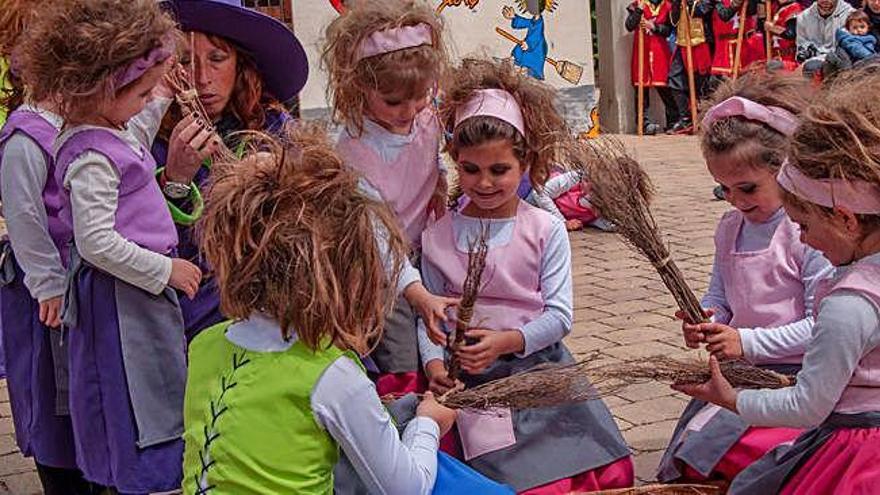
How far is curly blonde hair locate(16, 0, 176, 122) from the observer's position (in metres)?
3.12

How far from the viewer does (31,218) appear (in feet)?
11.3

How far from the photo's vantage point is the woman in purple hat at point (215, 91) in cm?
349

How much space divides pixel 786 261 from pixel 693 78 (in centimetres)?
1196

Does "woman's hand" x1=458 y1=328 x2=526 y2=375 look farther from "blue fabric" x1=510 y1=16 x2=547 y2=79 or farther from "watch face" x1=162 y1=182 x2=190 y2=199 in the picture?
"blue fabric" x1=510 y1=16 x2=547 y2=79

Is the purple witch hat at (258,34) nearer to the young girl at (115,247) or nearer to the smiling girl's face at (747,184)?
the young girl at (115,247)

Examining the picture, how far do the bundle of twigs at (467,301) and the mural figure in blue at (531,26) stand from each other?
32.2ft

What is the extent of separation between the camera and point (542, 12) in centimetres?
1329

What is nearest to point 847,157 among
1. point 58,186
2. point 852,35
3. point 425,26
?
point 425,26

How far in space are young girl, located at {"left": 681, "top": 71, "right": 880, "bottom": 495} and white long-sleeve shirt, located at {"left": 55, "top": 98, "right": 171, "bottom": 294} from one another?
1.51m

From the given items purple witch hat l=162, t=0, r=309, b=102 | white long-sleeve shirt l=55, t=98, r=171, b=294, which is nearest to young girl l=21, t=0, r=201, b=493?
white long-sleeve shirt l=55, t=98, r=171, b=294

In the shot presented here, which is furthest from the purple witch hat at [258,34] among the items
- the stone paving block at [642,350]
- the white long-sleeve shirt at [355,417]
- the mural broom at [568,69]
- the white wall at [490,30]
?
the mural broom at [568,69]

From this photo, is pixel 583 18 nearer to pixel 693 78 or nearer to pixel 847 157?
pixel 693 78

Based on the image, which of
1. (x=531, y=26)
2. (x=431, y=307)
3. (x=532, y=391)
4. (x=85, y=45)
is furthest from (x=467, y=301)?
(x=531, y=26)

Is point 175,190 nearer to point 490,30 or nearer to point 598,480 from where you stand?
point 598,480
